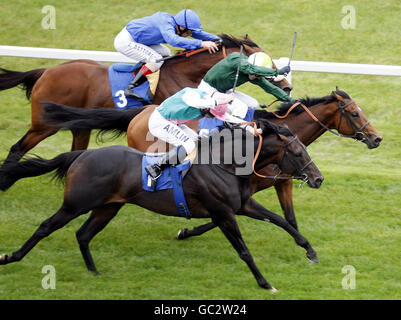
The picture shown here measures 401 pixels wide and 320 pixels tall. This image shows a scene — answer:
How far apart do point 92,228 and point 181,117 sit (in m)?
1.24

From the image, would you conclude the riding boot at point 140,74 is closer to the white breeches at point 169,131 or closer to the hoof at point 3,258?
the white breeches at point 169,131

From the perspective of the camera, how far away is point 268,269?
6324mm

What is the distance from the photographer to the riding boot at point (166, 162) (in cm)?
588

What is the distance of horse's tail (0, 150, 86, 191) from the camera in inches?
238

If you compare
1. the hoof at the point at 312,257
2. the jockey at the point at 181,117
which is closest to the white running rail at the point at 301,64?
the jockey at the point at 181,117

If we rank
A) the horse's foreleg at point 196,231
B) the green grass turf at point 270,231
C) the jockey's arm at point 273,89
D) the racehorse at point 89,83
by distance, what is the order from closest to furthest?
the green grass turf at point 270,231, the jockey's arm at point 273,89, the horse's foreleg at point 196,231, the racehorse at point 89,83

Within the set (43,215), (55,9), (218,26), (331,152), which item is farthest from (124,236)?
(55,9)

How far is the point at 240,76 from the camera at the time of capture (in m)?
6.41

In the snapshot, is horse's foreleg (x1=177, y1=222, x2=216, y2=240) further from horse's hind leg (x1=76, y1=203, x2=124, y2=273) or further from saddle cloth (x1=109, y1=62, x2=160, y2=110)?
saddle cloth (x1=109, y1=62, x2=160, y2=110)

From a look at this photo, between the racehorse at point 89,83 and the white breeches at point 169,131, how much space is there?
122cm

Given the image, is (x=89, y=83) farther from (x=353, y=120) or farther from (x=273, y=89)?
(x=353, y=120)

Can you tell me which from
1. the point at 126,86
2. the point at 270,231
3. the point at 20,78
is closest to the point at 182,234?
the point at 270,231

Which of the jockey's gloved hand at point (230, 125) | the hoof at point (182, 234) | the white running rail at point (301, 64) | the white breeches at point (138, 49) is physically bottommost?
the hoof at point (182, 234)

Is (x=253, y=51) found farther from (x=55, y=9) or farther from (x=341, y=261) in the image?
(x=55, y=9)
